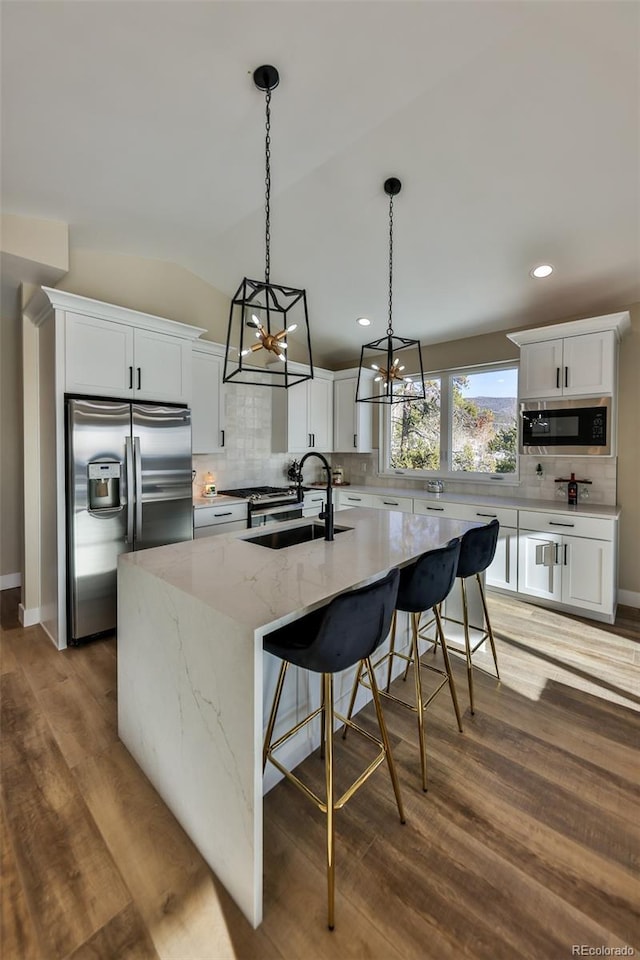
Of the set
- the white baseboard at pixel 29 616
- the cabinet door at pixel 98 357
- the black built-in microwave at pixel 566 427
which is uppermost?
the cabinet door at pixel 98 357

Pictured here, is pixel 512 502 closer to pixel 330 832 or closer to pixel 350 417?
pixel 350 417

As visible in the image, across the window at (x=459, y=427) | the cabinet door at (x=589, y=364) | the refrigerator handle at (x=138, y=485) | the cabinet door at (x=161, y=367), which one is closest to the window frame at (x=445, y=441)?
the window at (x=459, y=427)

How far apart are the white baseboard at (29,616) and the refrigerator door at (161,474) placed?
106 cm

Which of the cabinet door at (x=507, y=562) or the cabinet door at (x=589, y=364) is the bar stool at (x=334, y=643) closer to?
the cabinet door at (x=507, y=562)

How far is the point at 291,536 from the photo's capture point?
2432mm

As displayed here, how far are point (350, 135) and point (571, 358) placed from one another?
8.20ft

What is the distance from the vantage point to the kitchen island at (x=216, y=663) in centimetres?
123

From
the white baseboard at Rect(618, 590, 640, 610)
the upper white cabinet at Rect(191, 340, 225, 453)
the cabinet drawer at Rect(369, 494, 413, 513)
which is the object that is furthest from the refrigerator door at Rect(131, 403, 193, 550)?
the white baseboard at Rect(618, 590, 640, 610)

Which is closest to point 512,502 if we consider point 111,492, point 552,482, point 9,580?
point 552,482

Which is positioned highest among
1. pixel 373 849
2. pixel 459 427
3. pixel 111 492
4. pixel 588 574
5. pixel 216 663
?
pixel 459 427

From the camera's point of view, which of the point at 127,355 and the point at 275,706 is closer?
the point at 275,706

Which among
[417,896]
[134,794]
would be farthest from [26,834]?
[417,896]

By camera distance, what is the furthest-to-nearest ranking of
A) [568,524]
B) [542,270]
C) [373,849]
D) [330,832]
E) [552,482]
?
[552,482]
[568,524]
[542,270]
[373,849]
[330,832]

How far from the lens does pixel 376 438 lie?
5.45 meters
